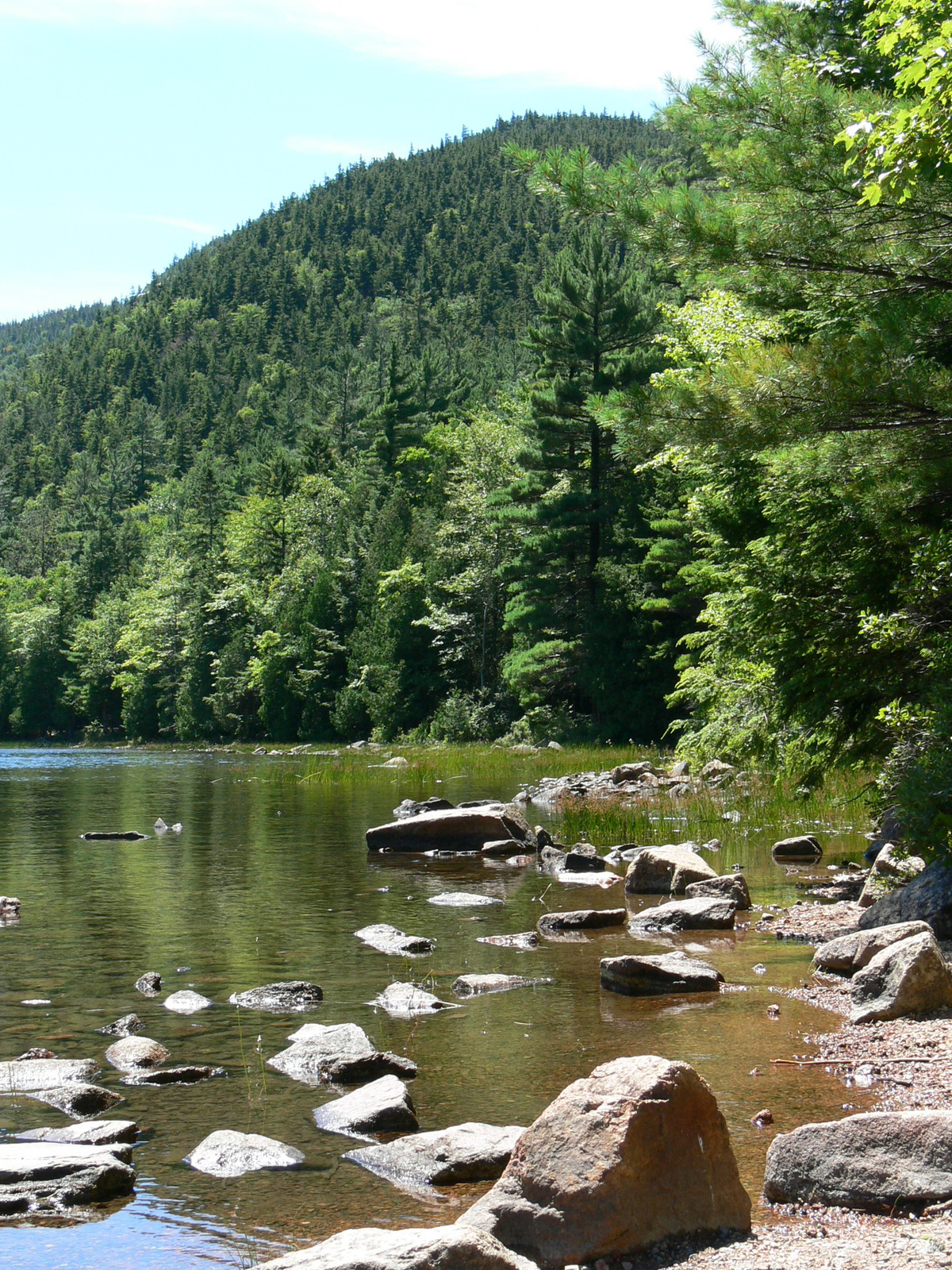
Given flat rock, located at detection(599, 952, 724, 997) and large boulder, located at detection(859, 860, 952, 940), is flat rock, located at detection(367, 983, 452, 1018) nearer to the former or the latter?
flat rock, located at detection(599, 952, 724, 997)

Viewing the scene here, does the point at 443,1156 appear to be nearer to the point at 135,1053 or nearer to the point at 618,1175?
the point at 618,1175

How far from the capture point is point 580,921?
11156 millimetres

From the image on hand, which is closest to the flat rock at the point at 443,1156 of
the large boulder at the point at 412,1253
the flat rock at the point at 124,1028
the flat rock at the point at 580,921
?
the large boulder at the point at 412,1253

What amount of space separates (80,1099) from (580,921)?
5740 mm

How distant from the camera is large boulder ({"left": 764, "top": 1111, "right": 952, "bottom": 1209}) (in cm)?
446

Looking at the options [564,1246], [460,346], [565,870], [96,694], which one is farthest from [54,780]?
[460,346]

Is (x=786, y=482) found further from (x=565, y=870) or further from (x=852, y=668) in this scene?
(x=565, y=870)

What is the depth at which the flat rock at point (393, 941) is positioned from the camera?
33.7ft

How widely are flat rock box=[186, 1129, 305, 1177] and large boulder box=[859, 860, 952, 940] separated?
5.35m

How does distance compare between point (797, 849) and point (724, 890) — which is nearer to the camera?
point (724, 890)

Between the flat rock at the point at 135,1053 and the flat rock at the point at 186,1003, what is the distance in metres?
0.99

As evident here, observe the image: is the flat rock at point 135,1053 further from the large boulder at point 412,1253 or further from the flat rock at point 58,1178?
the large boulder at point 412,1253

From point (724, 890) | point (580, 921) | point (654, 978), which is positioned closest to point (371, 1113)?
point (654, 978)

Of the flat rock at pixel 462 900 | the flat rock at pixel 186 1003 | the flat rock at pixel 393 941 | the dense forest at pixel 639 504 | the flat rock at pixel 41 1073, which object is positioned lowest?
the flat rock at pixel 462 900
